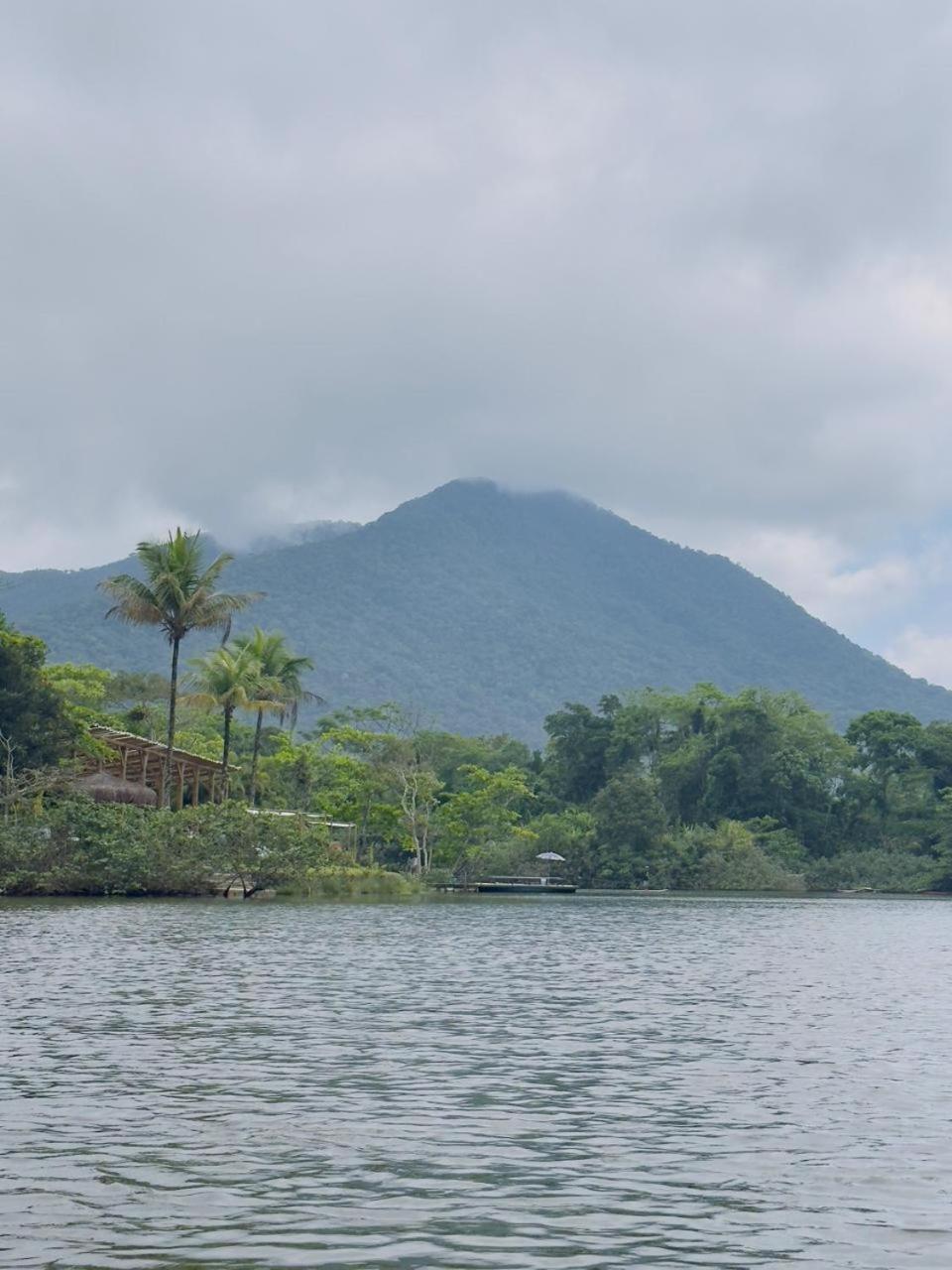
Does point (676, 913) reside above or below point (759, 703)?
below

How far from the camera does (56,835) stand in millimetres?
50875

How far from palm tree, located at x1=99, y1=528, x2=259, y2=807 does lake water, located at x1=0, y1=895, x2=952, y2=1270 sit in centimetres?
3037

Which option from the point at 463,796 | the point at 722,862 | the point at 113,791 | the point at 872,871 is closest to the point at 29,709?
the point at 113,791

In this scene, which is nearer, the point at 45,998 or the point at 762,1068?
the point at 762,1068

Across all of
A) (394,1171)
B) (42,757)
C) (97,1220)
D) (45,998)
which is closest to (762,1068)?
(394,1171)

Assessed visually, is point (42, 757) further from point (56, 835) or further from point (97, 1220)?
point (97, 1220)

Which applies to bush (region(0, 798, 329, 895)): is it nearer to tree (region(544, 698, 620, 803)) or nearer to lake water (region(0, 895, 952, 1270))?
lake water (region(0, 895, 952, 1270))

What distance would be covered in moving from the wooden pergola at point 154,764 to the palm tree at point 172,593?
7390 millimetres

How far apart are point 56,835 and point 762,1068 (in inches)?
1521

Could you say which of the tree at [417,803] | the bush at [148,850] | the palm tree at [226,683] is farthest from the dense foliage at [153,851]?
the tree at [417,803]

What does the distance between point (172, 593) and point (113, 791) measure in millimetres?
8913

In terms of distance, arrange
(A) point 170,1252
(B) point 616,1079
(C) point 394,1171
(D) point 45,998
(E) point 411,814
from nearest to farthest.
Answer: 1. (A) point 170,1252
2. (C) point 394,1171
3. (B) point 616,1079
4. (D) point 45,998
5. (E) point 411,814

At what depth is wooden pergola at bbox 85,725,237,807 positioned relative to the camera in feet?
218

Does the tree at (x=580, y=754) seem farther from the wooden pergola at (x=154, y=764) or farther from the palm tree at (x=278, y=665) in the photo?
the wooden pergola at (x=154, y=764)
